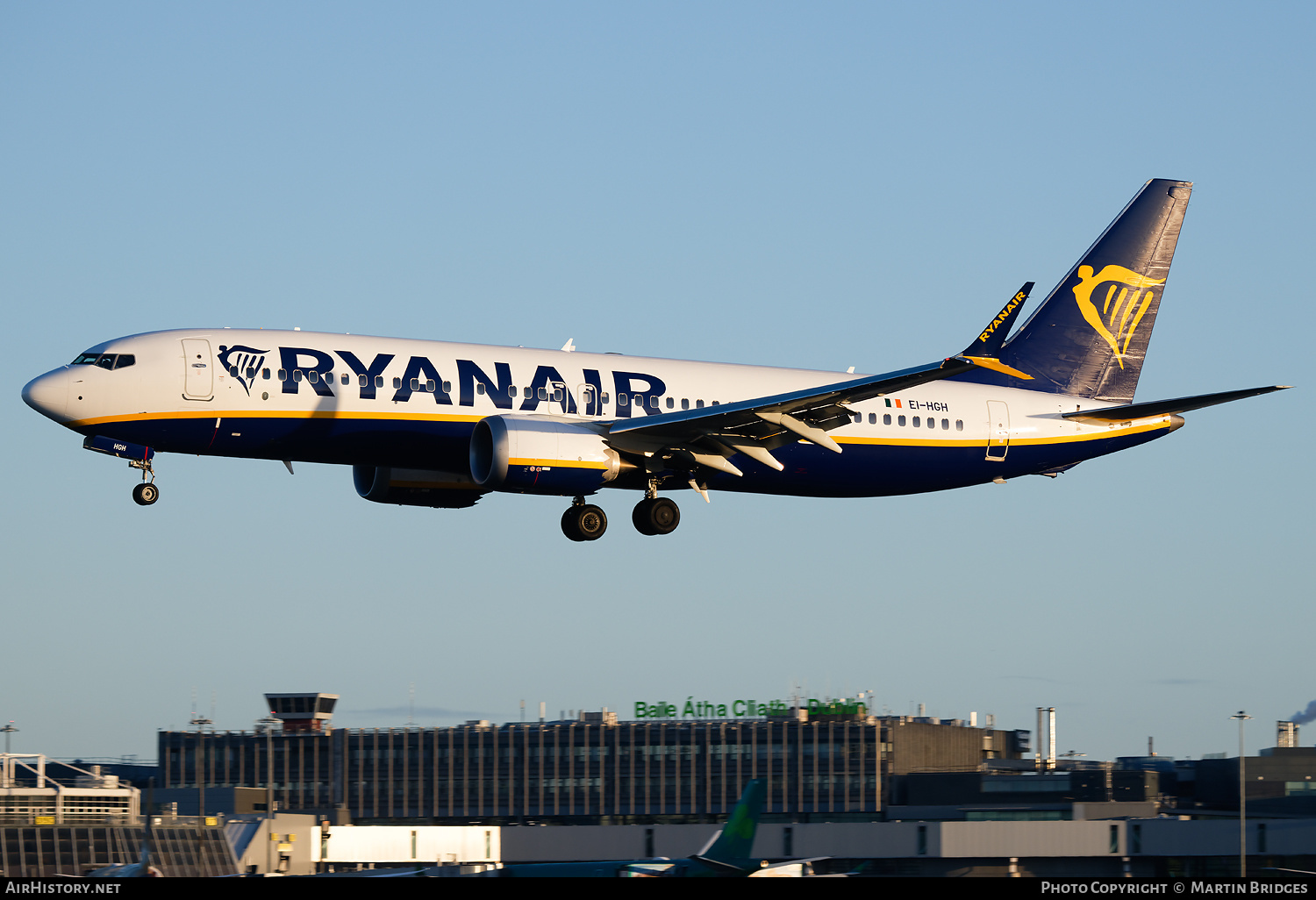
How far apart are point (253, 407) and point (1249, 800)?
67.2 m

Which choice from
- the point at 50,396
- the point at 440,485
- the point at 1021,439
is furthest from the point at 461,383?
the point at 1021,439

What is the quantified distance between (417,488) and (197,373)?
8.13m

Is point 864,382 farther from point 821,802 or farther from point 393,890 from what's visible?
point 821,802

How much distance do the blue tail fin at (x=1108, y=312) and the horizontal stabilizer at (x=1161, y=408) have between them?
5.31ft

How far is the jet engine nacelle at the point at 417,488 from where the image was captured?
4494 cm

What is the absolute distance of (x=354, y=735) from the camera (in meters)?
120

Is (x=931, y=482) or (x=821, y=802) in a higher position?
(x=931, y=482)

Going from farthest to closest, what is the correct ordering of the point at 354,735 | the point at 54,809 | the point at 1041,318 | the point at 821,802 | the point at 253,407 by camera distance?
the point at 354,735 → the point at 821,802 → the point at 54,809 → the point at 1041,318 → the point at 253,407

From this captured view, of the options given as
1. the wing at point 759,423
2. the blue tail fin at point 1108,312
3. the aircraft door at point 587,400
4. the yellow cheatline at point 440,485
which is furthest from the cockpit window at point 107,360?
the blue tail fin at point 1108,312

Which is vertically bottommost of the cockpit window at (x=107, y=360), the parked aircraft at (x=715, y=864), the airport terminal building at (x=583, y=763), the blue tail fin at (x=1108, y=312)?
the airport terminal building at (x=583, y=763)

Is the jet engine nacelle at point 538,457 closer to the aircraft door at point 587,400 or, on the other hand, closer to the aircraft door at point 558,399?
the aircraft door at point 558,399

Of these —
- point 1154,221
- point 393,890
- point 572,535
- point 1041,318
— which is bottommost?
point 393,890

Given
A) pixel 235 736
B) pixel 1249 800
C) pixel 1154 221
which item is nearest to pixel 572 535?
pixel 1154 221

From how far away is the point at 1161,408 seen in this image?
46.5m
